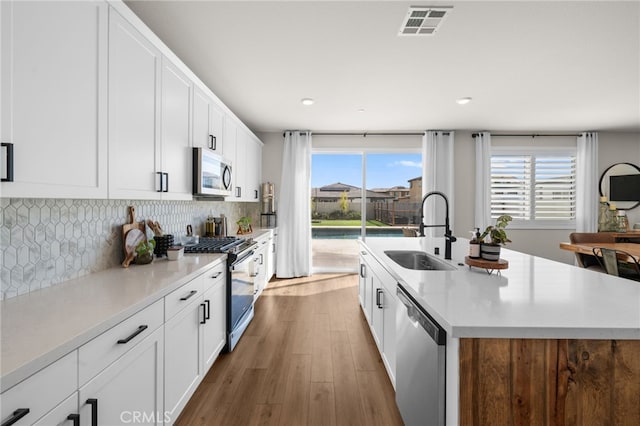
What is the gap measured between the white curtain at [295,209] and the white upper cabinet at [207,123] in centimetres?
201

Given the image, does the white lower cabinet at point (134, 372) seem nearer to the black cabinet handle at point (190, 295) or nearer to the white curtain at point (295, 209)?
the black cabinet handle at point (190, 295)

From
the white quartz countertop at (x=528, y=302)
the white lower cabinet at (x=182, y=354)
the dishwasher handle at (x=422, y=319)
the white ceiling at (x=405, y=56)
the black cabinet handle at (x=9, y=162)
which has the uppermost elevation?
the white ceiling at (x=405, y=56)

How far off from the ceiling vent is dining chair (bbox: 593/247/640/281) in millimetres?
2712

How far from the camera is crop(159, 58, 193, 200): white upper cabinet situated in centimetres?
203

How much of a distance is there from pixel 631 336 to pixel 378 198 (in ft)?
15.1

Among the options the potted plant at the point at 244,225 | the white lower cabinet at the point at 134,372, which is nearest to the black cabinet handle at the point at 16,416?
the white lower cabinet at the point at 134,372

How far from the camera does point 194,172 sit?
8.25ft

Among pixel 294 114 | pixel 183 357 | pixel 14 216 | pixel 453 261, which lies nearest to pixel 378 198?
pixel 294 114

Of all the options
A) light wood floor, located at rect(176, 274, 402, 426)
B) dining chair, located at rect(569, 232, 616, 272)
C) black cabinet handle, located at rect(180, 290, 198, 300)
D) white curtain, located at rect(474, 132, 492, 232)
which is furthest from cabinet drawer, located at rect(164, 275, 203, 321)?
white curtain, located at rect(474, 132, 492, 232)

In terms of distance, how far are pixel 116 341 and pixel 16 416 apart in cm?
39

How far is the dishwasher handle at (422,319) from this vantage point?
111 centimetres

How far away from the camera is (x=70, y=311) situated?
3.87 ft

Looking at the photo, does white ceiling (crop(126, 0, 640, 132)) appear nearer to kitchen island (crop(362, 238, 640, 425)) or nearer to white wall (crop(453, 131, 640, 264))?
white wall (crop(453, 131, 640, 264))

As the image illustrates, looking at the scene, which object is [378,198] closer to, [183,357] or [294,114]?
[294,114]
